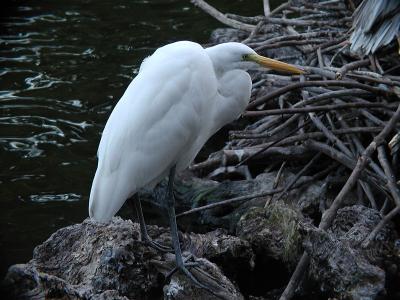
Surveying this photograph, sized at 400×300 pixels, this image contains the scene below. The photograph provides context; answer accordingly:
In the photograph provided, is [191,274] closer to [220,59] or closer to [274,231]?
[274,231]

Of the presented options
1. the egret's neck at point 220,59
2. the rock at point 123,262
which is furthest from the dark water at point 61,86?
the egret's neck at point 220,59

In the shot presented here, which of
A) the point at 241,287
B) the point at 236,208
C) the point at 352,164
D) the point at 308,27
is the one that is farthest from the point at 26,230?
the point at 308,27

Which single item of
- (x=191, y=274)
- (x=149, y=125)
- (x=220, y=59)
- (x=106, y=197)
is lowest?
(x=191, y=274)

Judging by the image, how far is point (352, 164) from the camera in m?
5.94

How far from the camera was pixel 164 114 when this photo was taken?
4.94 metres

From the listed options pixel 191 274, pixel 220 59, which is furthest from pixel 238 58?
pixel 191 274

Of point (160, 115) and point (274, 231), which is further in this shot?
point (274, 231)

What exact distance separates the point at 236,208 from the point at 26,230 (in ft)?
5.20

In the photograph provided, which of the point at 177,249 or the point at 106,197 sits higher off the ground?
the point at 106,197

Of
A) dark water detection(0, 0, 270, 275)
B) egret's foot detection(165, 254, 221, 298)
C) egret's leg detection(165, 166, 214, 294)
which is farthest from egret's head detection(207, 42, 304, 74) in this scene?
dark water detection(0, 0, 270, 275)

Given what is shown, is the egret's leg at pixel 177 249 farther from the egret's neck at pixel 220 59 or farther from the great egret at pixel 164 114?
the egret's neck at pixel 220 59

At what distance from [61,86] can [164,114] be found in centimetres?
450

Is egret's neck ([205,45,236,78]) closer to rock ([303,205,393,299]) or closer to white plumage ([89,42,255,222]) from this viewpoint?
white plumage ([89,42,255,222])

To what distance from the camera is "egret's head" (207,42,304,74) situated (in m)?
5.01
